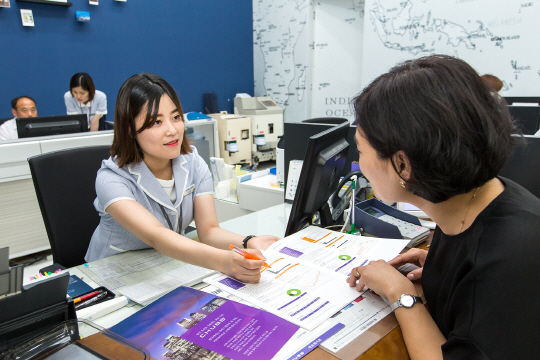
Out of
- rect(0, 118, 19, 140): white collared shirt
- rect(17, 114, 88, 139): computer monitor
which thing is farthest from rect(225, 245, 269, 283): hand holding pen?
rect(0, 118, 19, 140): white collared shirt

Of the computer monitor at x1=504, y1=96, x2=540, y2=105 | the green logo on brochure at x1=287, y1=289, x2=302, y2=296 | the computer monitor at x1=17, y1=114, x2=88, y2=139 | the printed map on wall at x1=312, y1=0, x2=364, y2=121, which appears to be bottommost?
the green logo on brochure at x1=287, y1=289, x2=302, y2=296

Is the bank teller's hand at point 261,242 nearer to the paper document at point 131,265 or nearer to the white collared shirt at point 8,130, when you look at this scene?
the paper document at point 131,265

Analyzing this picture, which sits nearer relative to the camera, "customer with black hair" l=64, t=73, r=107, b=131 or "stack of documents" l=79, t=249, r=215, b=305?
"stack of documents" l=79, t=249, r=215, b=305

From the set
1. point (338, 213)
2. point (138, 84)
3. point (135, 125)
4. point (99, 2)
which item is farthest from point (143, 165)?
point (99, 2)

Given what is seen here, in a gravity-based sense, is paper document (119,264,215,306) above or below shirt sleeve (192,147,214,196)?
below

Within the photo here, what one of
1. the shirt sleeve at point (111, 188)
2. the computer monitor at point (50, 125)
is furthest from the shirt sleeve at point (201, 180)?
the computer monitor at point (50, 125)

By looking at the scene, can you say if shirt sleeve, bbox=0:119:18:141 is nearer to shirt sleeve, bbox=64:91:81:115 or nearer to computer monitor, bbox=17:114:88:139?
computer monitor, bbox=17:114:88:139

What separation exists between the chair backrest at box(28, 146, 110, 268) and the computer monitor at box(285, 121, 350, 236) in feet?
2.83

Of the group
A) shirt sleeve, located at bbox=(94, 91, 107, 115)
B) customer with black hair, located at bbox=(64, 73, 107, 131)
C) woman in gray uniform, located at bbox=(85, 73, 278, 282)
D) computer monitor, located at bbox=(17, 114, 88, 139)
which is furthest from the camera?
shirt sleeve, located at bbox=(94, 91, 107, 115)

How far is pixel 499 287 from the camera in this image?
67 cm

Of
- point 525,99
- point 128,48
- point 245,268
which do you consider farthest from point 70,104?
point 525,99

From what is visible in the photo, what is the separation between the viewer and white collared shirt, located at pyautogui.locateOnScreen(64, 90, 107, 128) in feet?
14.4

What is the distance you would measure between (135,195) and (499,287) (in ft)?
3.82

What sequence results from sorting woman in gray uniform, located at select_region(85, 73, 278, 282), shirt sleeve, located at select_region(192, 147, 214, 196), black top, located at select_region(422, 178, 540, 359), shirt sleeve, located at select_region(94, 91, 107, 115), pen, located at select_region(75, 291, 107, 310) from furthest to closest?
shirt sleeve, located at select_region(94, 91, 107, 115), shirt sleeve, located at select_region(192, 147, 214, 196), woman in gray uniform, located at select_region(85, 73, 278, 282), pen, located at select_region(75, 291, 107, 310), black top, located at select_region(422, 178, 540, 359)
